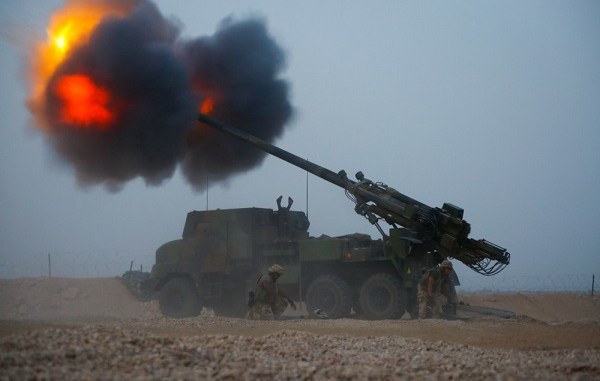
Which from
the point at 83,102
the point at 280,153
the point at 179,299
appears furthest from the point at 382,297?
the point at 83,102

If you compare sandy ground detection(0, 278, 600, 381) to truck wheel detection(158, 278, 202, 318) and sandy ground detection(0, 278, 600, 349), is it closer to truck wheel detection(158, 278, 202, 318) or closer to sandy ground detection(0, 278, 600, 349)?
sandy ground detection(0, 278, 600, 349)

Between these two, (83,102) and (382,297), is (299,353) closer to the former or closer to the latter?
(382,297)

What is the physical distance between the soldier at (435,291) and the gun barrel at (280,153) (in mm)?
3835

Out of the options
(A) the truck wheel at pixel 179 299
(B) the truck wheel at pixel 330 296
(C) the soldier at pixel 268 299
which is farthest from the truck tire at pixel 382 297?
(A) the truck wheel at pixel 179 299

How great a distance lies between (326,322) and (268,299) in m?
1.75

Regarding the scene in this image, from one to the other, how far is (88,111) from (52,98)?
0.92 meters

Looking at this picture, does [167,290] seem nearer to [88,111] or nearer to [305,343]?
[88,111]

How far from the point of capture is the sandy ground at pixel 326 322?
12891mm

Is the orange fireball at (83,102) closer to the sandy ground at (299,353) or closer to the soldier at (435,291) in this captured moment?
the sandy ground at (299,353)

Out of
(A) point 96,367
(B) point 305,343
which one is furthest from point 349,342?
(A) point 96,367

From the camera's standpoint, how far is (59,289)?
103 ft

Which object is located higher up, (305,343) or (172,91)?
(172,91)

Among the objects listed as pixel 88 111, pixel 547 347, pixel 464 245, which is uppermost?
A: pixel 88 111

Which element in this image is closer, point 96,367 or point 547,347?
point 96,367
